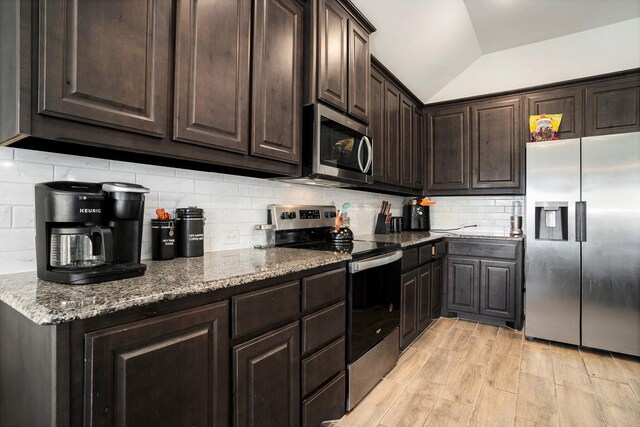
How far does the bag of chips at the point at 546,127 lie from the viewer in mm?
3076

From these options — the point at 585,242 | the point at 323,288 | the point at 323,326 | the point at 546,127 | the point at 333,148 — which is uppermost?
the point at 546,127

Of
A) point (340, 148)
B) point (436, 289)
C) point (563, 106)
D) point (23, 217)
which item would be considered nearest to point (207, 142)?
point (23, 217)

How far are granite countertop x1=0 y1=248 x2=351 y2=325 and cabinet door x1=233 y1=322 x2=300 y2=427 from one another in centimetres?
26

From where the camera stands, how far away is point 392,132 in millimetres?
3146

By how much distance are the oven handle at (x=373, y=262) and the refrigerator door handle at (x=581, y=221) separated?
5.54ft

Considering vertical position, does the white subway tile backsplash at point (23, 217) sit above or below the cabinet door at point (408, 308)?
above

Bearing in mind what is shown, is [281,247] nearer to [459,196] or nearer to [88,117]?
[88,117]

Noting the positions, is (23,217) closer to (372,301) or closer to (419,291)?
(372,301)

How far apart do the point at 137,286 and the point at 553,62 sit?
428 centimetres

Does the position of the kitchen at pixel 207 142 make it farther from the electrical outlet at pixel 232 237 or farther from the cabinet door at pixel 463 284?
the cabinet door at pixel 463 284

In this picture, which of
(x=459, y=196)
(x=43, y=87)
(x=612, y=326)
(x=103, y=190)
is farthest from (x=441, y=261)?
(x=43, y=87)

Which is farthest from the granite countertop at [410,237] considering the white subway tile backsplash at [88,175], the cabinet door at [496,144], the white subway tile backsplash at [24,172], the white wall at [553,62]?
the white subway tile backsplash at [24,172]

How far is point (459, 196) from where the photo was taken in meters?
4.04

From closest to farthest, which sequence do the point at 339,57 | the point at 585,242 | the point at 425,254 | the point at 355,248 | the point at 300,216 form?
the point at 355,248
the point at 339,57
the point at 300,216
the point at 585,242
the point at 425,254
